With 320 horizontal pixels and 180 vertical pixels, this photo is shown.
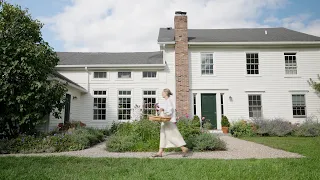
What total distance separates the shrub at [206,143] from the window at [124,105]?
8.41 metres

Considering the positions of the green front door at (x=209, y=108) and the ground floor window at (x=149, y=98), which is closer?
the green front door at (x=209, y=108)

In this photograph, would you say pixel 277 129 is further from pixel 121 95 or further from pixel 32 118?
pixel 32 118

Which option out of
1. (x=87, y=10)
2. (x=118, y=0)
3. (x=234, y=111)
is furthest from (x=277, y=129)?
(x=87, y=10)

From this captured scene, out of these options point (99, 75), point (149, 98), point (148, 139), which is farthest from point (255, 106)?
point (99, 75)

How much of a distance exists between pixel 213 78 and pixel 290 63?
504cm

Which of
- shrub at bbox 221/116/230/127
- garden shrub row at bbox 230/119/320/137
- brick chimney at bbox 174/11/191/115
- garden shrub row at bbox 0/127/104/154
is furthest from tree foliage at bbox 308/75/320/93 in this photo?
garden shrub row at bbox 0/127/104/154

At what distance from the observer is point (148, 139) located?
27.7 feet

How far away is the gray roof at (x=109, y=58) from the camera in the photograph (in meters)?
16.3

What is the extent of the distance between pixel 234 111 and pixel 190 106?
2732 millimetres

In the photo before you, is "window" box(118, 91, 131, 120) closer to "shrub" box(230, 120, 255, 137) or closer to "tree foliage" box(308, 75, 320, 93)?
"shrub" box(230, 120, 255, 137)

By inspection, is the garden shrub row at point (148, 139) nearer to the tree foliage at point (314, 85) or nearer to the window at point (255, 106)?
the window at point (255, 106)

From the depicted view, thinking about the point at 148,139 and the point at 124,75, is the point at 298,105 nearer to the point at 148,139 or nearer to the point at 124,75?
the point at 124,75

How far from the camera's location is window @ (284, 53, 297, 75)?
15781 mm

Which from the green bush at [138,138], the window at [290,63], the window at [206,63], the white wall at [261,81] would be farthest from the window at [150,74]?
the window at [290,63]
